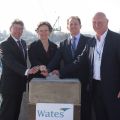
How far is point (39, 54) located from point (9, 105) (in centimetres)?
89

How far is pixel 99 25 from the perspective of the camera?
505cm

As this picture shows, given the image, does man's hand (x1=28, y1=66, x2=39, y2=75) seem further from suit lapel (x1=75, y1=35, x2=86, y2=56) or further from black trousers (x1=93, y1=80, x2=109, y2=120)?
black trousers (x1=93, y1=80, x2=109, y2=120)

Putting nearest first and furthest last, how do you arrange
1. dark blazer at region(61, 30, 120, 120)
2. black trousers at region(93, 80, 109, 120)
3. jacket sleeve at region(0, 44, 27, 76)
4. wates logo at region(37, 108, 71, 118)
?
wates logo at region(37, 108, 71, 118)
dark blazer at region(61, 30, 120, 120)
black trousers at region(93, 80, 109, 120)
jacket sleeve at region(0, 44, 27, 76)

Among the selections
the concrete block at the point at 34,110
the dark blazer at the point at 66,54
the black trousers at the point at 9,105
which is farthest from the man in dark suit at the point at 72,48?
the concrete block at the point at 34,110

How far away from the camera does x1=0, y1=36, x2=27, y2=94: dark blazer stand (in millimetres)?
5543

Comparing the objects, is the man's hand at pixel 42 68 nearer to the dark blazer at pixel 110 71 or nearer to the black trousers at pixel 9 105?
the dark blazer at pixel 110 71

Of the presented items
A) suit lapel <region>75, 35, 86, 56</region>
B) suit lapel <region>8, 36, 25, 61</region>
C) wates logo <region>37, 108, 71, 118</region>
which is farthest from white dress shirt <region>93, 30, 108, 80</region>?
suit lapel <region>8, 36, 25, 61</region>

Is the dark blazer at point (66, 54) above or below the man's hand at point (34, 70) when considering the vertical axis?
above

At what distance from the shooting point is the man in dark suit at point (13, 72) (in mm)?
5574

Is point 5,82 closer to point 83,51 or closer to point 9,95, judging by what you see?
Result: point 9,95

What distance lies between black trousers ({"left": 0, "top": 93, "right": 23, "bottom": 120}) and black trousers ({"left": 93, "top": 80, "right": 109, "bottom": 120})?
1234mm

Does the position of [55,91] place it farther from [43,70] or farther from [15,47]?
[15,47]

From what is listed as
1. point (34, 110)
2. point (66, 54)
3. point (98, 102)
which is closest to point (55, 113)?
point (34, 110)

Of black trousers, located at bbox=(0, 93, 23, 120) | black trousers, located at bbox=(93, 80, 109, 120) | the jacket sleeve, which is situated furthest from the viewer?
black trousers, located at bbox=(0, 93, 23, 120)
